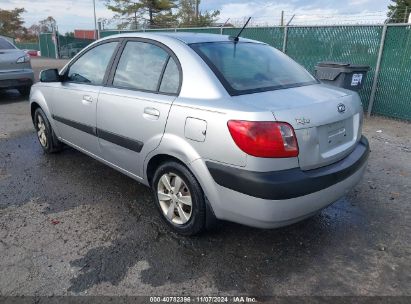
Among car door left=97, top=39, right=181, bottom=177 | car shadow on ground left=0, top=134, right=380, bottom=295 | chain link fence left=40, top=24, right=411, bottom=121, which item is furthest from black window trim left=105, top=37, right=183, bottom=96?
chain link fence left=40, top=24, right=411, bottom=121

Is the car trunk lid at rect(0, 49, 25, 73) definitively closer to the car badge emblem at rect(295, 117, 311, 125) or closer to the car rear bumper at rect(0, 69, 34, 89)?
the car rear bumper at rect(0, 69, 34, 89)

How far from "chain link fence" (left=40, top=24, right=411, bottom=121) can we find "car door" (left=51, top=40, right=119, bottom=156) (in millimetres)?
6003

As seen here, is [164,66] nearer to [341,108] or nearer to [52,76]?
[341,108]

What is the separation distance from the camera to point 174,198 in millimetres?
3047

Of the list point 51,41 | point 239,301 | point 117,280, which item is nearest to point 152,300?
point 117,280

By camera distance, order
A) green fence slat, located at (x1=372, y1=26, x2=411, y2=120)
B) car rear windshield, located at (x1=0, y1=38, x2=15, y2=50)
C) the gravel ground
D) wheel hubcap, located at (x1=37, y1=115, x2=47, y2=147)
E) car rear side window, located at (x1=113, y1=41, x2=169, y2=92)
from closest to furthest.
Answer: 1. the gravel ground
2. car rear side window, located at (x1=113, y1=41, x2=169, y2=92)
3. wheel hubcap, located at (x1=37, y1=115, x2=47, y2=147)
4. green fence slat, located at (x1=372, y1=26, x2=411, y2=120)
5. car rear windshield, located at (x1=0, y1=38, x2=15, y2=50)

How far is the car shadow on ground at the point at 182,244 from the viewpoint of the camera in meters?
2.58

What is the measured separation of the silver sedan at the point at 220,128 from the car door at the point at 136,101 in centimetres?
1

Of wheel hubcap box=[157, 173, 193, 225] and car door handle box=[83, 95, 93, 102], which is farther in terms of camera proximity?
car door handle box=[83, 95, 93, 102]

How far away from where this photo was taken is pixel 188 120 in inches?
106

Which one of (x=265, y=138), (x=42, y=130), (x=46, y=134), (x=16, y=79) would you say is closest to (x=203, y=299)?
(x=265, y=138)

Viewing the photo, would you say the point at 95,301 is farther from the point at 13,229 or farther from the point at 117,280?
the point at 13,229

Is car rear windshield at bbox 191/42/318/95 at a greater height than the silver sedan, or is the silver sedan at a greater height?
car rear windshield at bbox 191/42/318/95

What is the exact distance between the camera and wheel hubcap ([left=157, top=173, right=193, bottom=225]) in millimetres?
2951
